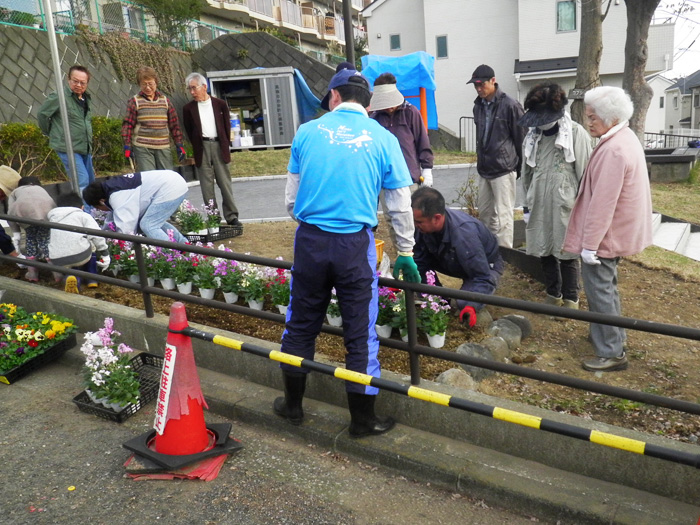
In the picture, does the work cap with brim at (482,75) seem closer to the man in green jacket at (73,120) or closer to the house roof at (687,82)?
the man in green jacket at (73,120)

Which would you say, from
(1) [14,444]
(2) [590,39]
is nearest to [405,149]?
(1) [14,444]

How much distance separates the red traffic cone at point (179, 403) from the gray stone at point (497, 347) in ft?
6.45

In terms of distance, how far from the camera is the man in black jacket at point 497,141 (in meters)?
5.77

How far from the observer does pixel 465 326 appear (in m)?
4.64

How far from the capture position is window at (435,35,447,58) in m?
27.6

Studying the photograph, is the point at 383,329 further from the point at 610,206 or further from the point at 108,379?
the point at 108,379

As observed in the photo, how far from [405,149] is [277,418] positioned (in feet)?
10.9

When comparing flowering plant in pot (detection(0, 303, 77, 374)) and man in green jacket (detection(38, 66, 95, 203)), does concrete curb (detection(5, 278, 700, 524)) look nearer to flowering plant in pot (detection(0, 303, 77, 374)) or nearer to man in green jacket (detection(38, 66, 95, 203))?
flowering plant in pot (detection(0, 303, 77, 374))

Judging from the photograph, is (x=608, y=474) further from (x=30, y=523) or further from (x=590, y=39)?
(x=590, y=39)

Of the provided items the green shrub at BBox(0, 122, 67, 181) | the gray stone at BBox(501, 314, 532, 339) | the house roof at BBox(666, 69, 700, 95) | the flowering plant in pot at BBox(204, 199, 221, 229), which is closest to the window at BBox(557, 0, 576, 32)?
the green shrub at BBox(0, 122, 67, 181)

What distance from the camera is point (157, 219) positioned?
20.5ft

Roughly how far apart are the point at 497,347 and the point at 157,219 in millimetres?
3720

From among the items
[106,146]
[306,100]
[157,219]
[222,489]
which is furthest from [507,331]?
[306,100]

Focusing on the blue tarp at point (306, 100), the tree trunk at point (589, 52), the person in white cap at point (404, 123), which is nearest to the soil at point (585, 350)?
the person in white cap at point (404, 123)
